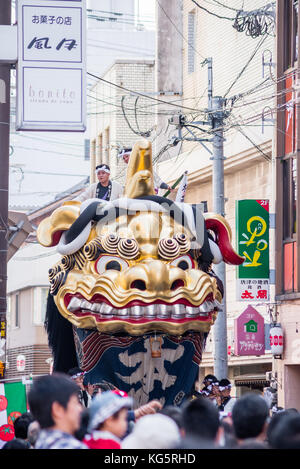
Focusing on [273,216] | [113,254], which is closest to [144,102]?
[273,216]

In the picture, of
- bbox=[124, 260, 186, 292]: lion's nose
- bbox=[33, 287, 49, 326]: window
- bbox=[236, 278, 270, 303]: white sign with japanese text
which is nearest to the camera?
bbox=[124, 260, 186, 292]: lion's nose

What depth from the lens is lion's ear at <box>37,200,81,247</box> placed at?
1158 cm

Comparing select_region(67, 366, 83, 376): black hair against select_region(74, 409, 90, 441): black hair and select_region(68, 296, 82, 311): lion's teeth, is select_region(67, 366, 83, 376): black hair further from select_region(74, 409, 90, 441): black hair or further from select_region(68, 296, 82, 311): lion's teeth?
select_region(74, 409, 90, 441): black hair

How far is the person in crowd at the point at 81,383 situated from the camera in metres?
11.3

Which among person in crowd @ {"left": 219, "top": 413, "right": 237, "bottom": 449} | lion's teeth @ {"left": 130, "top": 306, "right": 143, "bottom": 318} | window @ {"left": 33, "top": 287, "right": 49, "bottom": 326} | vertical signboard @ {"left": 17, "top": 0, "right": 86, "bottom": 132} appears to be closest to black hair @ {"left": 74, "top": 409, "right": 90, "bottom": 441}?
person in crowd @ {"left": 219, "top": 413, "right": 237, "bottom": 449}

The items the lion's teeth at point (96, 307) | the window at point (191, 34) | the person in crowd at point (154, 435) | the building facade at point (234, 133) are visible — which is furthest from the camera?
the window at point (191, 34)

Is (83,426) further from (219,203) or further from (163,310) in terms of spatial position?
(219,203)

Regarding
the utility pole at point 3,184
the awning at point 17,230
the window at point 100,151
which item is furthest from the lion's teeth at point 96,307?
the window at point 100,151

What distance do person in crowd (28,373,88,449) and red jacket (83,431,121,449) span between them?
6.4 inches

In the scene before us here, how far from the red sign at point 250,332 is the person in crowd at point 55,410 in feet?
58.3

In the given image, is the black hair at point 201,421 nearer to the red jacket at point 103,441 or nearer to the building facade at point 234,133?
the red jacket at point 103,441

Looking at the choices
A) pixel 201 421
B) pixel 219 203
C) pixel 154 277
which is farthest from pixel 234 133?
pixel 201 421

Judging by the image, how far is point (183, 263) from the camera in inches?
442
